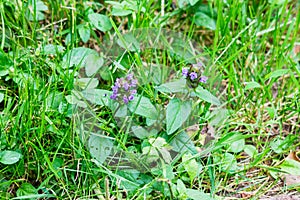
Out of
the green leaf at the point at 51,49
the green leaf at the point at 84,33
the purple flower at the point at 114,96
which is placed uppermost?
the green leaf at the point at 84,33

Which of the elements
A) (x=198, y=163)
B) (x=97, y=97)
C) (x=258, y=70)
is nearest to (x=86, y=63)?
(x=97, y=97)

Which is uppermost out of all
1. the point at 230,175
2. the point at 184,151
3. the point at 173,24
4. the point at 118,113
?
the point at 173,24

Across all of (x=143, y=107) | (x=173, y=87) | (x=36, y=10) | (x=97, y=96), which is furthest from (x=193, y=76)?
(x=36, y=10)

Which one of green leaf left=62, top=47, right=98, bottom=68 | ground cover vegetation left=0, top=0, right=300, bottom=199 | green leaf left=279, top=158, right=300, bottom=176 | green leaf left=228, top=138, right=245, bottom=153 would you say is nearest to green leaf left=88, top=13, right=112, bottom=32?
ground cover vegetation left=0, top=0, right=300, bottom=199

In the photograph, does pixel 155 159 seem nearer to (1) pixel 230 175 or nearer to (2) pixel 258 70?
(1) pixel 230 175

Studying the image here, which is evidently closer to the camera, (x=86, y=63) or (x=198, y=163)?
(x=198, y=163)

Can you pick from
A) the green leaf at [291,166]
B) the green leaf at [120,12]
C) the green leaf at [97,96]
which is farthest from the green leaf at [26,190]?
the green leaf at [291,166]

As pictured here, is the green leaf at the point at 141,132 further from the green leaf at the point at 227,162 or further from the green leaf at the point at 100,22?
the green leaf at the point at 100,22
